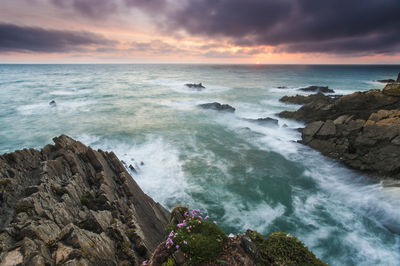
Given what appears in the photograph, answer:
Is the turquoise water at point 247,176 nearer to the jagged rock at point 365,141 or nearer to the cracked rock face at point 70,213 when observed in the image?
the jagged rock at point 365,141

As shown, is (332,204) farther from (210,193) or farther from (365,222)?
(210,193)

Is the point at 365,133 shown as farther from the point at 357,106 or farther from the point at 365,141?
the point at 357,106

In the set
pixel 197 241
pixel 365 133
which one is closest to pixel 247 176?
pixel 365 133

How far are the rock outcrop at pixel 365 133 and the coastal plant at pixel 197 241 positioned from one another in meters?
22.8

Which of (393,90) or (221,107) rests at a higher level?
(393,90)

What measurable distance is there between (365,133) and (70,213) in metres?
30.7

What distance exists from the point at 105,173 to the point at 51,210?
5148mm

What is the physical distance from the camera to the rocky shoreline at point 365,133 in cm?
2159

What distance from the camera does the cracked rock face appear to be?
7.14 metres

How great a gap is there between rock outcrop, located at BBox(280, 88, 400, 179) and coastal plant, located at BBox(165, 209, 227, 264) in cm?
2281

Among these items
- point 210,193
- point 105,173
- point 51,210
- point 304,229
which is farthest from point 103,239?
point 304,229

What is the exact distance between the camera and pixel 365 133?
79.6 feet

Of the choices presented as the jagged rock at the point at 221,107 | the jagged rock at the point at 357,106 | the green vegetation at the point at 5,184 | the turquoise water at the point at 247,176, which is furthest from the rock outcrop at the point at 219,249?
the jagged rock at the point at 221,107

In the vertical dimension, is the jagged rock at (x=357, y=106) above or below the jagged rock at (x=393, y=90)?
below
